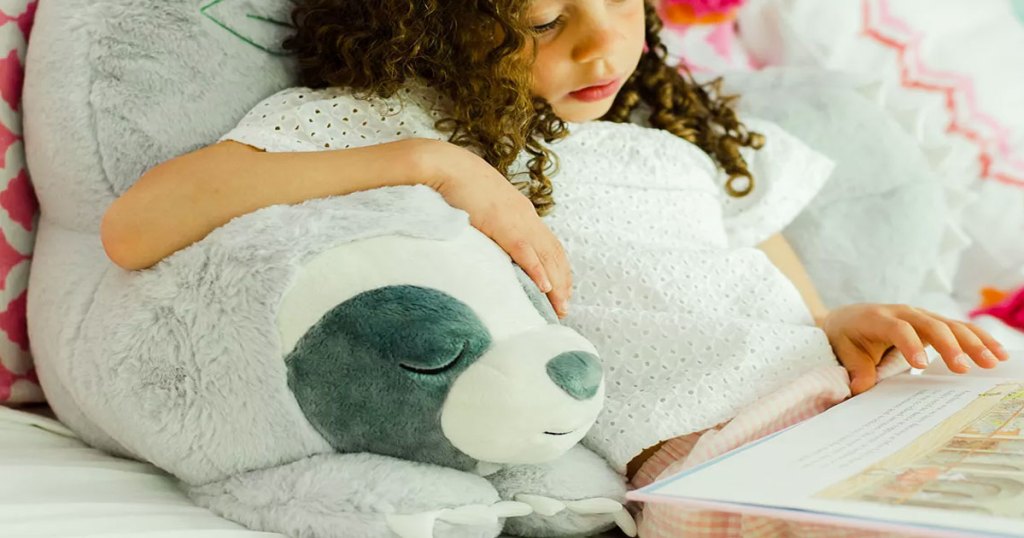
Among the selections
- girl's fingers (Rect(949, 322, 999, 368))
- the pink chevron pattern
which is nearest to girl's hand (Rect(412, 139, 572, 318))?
girl's fingers (Rect(949, 322, 999, 368))

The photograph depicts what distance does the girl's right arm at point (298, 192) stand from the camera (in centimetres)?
67

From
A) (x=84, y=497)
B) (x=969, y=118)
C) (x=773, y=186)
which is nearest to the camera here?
(x=84, y=497)

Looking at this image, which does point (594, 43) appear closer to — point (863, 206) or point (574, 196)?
point (574, 196)

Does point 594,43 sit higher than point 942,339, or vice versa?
point 594,43

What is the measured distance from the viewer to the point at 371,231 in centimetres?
63

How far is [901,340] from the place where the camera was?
2.67ft

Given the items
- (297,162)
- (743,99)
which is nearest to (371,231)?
(297,162)

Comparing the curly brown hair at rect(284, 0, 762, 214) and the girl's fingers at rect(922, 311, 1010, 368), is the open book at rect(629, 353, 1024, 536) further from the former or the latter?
the curly brown hair at rect(284, 0, 762, 214)

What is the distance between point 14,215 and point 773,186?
0.75 meters

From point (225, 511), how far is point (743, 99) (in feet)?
2.64

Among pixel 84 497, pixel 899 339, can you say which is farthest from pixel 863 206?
pixel 84 497

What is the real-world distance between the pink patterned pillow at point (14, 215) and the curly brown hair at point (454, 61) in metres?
0.23

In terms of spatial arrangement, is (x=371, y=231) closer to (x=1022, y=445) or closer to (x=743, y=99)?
(x=1022, y=445)

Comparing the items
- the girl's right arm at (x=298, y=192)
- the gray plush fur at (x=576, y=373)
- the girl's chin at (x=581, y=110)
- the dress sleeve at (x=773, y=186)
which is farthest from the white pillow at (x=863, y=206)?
the gray plush fur at (x=576, y=373)
